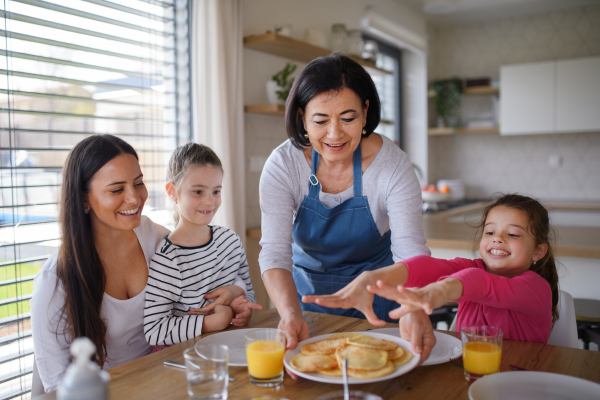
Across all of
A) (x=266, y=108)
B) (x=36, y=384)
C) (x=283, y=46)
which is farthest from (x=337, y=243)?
(x=283, y=46)

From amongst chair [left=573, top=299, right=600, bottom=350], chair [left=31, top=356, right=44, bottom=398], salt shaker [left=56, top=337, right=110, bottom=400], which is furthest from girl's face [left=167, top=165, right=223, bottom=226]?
chair [left=573, top=299, right=600, bottom=350]

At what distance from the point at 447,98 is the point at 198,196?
4.29 m

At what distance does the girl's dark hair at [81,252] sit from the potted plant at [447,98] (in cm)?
447

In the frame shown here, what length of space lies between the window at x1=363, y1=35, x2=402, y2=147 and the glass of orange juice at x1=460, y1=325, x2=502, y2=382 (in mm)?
3995

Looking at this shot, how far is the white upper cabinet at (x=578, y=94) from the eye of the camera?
4.41 m

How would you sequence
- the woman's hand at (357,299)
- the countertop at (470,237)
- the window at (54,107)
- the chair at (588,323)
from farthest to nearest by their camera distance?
the countertop at (470,237) < the chair at (588,323) < the window at (54,107) < the woman's hand at (357,299)

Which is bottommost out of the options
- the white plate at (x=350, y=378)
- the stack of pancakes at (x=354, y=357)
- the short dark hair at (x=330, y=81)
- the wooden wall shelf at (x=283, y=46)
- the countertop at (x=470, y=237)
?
the white plate at (x=350, y=378)

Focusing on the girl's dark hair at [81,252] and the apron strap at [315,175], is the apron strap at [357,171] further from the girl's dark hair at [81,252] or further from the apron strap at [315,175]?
the girl's dark hair at [81,252]

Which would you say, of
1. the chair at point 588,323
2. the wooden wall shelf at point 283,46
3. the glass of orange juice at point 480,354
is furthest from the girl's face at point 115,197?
the chair at point 588,323

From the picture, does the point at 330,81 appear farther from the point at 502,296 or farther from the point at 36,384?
the point at 36,384

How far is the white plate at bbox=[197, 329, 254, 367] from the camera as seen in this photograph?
111 centimetres

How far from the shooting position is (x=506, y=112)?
478 centimetres

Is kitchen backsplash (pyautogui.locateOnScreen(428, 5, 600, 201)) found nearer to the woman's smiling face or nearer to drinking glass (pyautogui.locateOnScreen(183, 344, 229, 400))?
the woman's smiling face

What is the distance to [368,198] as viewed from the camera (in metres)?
1.55
